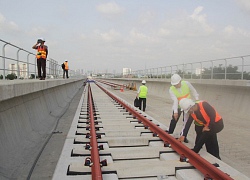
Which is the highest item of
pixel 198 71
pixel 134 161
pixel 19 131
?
pixel 198 71

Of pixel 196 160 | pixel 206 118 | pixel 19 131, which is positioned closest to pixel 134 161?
pixel 196 160

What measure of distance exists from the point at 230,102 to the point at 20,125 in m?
9.92

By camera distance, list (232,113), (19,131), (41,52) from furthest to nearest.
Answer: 1. (232,113)
2. (41,52)
3. (19,131)

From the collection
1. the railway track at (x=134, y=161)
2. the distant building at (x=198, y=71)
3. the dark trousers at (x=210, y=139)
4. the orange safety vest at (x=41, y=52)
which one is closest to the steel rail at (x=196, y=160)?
the railway track at (x=134, y=161)

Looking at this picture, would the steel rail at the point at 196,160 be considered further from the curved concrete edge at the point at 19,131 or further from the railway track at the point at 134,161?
the curved concrete edge at the point at 19,131

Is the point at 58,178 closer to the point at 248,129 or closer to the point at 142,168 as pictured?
the point at 142,168

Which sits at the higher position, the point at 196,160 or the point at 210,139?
the point at 210,139

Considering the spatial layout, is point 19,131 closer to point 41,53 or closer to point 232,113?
point 41,53

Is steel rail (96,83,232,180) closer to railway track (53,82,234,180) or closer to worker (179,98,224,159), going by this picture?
railway track (53,82,234,180)

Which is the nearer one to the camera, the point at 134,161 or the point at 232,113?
the point at 134,161

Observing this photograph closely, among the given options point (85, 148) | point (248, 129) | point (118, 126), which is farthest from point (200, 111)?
point (248, 129)

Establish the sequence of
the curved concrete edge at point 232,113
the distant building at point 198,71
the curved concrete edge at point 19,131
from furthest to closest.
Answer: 1. the distant building at point 198,71
2. the curved concrete edge at point 232,113
3. the curved concrete edge at point 19,131

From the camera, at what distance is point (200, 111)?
4.99 m

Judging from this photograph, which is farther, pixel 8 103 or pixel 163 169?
pixel 8 103
